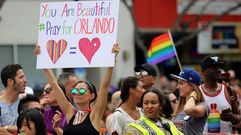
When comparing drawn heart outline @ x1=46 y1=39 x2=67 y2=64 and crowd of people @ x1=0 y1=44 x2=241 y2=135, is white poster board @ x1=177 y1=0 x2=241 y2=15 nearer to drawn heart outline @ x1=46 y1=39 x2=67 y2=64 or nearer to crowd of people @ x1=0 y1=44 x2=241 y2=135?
crowd of people @ x1=0 y1=44 x2=241 y2=135

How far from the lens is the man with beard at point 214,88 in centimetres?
930

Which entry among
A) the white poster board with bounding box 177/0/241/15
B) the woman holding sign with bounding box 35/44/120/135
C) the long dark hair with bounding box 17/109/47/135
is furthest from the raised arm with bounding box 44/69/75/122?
the white poster board with bounding box 177/0/241/15

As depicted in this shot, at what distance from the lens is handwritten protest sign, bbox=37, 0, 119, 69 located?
835 cm

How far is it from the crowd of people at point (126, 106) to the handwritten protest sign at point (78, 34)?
149 millimetres

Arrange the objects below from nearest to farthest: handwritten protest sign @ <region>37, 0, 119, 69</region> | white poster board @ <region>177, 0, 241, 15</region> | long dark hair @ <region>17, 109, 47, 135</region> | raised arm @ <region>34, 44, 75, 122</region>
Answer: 1. long dark hair @ <region>17, 109, 47, 135</region>
2. handwritten protest sign @ <region>37, 0, 119, 69</region>
3. raised arm @ <region>34, 44, 75, 122</region>
4. white poster board @ <region>177, 0, 241, 15</region>

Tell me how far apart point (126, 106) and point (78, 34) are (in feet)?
3.20

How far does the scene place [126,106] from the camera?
887 centimetres

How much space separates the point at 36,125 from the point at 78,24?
1.61 metres

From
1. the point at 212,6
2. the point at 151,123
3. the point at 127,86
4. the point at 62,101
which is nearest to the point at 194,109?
the point at 151,123

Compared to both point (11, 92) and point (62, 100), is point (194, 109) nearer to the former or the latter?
point (62, 100)

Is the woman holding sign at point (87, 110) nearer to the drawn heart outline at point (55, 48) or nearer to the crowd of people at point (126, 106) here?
the crowd of people at point (126, 106)

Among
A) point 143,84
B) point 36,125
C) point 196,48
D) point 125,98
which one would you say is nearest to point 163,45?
point 143,84

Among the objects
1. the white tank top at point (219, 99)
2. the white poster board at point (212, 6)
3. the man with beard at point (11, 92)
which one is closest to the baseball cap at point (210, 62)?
the white tank top at point (219, 99)

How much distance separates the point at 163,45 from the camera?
11852 mm
